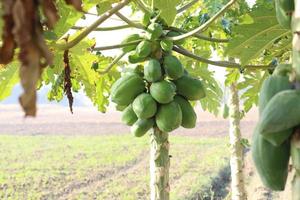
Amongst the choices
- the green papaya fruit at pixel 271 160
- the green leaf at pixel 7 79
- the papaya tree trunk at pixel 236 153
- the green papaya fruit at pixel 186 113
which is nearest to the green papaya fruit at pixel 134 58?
the green papaya fruit at pixel 186 113

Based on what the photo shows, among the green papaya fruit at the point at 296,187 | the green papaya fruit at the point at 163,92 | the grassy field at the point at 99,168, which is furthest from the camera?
the grassy field at the point at 99,168

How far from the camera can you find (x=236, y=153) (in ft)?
16.5

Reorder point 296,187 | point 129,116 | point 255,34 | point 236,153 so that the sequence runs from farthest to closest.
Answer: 1. point 236,153
2. point 129,116
3. point 255,34
4. point 296,187

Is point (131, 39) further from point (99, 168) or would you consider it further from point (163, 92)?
point (99, 168)

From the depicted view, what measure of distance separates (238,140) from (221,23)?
1.93 meters

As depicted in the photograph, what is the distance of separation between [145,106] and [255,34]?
0.65 m

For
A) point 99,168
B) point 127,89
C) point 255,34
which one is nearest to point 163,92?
point 127,89

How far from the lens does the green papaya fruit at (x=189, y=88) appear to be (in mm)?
2705

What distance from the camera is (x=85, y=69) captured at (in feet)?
10.2

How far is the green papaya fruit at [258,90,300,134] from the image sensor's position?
911mm

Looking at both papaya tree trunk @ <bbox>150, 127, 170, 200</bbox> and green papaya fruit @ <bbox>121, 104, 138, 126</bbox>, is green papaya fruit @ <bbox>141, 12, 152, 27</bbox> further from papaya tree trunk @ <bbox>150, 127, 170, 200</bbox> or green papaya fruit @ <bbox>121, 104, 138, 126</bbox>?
papaya tree trunk @ <bbox>150, 127, 170, 200</bbox>

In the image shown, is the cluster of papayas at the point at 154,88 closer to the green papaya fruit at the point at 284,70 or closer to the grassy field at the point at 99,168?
the green papaya fruit at the point at 284,70

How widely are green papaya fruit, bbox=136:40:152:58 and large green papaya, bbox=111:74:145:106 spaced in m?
0.12

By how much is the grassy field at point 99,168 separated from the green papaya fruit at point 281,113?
33.7 ft
